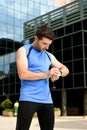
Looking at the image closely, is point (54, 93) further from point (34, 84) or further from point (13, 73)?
point (34, 84)

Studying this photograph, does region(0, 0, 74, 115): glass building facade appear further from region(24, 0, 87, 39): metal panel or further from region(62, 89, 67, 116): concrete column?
region(62, 89, 67, 116): concrete column

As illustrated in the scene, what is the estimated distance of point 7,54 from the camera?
52312 mm

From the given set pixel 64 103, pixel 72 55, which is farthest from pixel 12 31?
pixel 72 55

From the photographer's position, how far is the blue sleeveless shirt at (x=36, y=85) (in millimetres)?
4195

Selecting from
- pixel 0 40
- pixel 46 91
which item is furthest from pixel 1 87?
pixel 46 91

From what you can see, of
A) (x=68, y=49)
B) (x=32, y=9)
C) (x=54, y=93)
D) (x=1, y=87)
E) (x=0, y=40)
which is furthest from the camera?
(x=32, y=9)

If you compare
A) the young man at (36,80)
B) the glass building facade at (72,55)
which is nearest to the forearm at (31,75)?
the young man at (36,80)

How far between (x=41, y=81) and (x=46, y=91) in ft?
0.42

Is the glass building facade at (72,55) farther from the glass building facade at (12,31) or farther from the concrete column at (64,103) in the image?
the glass building facade at (12,31)

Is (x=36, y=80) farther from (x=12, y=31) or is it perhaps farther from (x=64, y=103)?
(x=12, y=31)

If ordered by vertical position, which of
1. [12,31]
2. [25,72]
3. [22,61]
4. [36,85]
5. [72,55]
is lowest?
[36,85]

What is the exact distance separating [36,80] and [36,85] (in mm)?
67

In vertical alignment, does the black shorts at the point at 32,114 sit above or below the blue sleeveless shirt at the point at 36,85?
below

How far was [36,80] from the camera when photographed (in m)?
4.19
